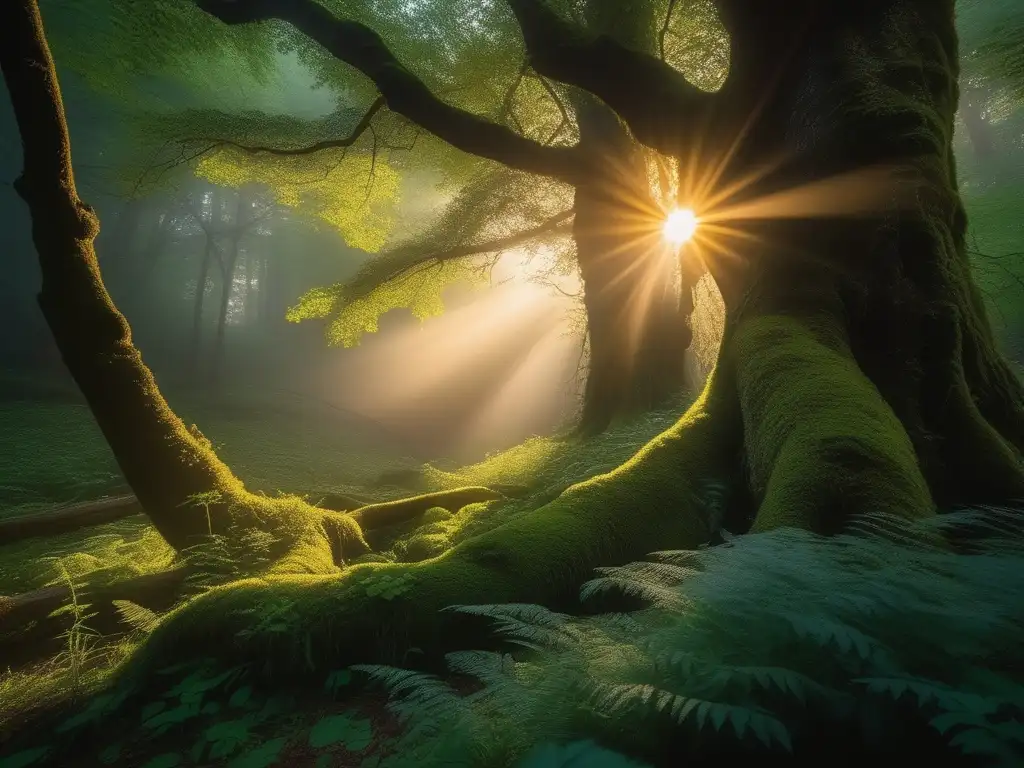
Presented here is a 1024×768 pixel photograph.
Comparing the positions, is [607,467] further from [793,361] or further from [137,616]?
[137,616]

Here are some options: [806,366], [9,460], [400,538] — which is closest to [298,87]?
[9,460]

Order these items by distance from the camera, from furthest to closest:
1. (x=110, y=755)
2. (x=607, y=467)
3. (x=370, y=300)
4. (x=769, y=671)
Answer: (x=370, y=300)
(x=607, y=467)
(x=110, y=755)
(x=769, y=671)

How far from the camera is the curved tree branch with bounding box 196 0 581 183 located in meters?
5.10

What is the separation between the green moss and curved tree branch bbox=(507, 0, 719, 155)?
85.8 inches

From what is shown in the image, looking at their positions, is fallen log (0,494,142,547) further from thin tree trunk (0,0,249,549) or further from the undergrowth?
the undergrowth

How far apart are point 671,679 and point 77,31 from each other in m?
18.4

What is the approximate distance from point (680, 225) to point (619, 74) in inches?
99.8

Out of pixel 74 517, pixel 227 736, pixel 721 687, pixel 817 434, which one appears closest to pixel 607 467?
pixel 817 434

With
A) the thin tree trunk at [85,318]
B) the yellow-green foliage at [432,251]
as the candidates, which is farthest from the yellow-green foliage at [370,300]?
the thin tree trunk at [85,318]

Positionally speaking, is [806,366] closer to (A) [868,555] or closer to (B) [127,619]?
(A) [868,555]

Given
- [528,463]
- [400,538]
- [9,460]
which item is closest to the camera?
[400,538]

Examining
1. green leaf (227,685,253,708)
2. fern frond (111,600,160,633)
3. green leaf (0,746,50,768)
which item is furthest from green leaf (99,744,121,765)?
fern frond (111,600,160,633)

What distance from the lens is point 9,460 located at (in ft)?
37.1

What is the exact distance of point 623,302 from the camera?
8789 mm
